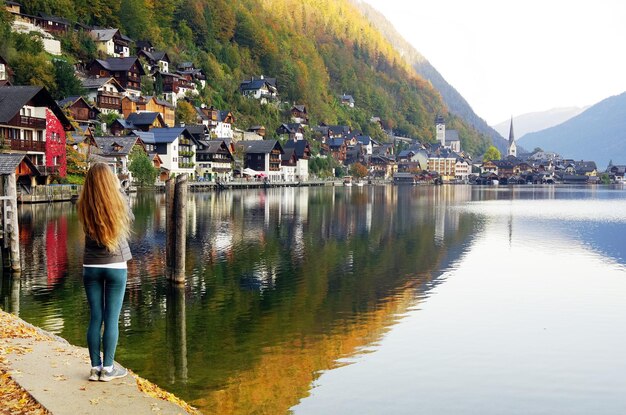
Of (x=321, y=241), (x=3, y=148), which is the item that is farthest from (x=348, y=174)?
(x=321, y=241)

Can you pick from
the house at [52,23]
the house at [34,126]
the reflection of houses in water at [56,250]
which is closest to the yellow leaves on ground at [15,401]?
the reflection of houses in water at [56,250]

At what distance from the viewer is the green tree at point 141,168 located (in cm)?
7944

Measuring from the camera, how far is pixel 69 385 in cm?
860

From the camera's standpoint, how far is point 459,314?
→ 66.4 feet

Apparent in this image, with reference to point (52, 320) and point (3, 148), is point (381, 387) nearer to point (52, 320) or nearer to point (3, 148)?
point (52, 320)

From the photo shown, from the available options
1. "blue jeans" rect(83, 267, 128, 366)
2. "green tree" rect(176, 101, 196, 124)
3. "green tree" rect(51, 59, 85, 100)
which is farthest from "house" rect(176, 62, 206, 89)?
"blue jeans" rect(83, 267, 128, 366)

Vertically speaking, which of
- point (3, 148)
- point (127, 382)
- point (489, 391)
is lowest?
point (489, 391)

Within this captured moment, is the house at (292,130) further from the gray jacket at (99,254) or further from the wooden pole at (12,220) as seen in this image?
the gray jacket at (99,254)

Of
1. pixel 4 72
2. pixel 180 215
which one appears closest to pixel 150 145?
pixel 4 72

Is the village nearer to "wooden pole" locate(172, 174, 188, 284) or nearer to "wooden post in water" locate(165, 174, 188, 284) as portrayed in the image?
"wooden post in water" locate(165, 174, 188, 284)

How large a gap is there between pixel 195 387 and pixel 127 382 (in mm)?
3940

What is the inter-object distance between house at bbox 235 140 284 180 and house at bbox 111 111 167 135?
2559 cm

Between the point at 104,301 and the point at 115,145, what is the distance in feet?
253

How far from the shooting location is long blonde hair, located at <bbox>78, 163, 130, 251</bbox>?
326 inches
